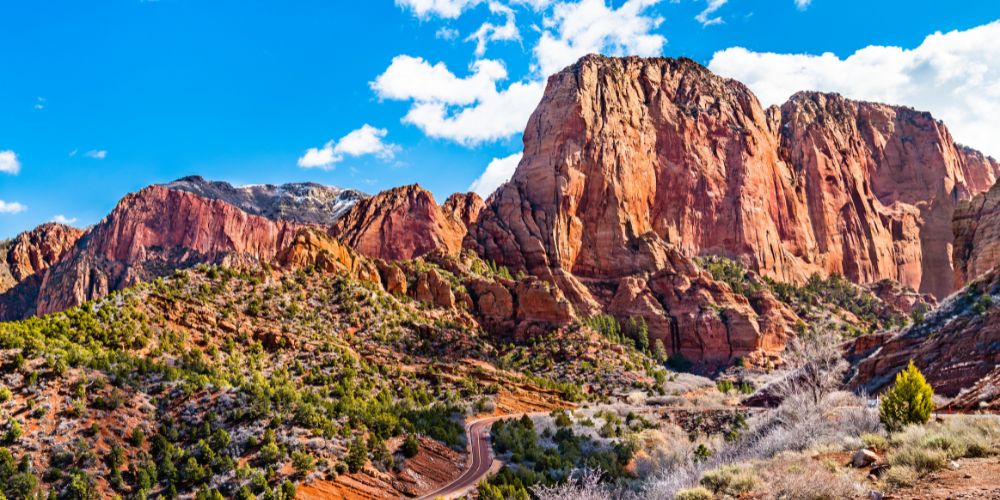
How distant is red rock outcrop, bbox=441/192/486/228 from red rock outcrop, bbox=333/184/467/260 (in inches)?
141

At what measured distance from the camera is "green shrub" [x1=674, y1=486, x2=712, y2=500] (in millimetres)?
17734

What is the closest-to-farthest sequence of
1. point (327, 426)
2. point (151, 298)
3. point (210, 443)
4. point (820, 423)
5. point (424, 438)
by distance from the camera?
point (820, 423) < point (210, 443) < point (327, 426) < point (424, 438) < point (151, 298)

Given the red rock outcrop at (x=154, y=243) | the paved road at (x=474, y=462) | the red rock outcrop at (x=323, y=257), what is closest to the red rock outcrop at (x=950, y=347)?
the paved road at (x=474, y=462)

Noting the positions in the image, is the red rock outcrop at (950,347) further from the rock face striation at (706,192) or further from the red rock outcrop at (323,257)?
the red rock outcrop at (323,257)

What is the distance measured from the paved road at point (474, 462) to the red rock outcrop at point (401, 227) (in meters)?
56.1

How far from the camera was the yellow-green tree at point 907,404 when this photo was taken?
22.5 meters

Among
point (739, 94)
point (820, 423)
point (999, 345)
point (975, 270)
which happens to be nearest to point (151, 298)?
point (820, 423)

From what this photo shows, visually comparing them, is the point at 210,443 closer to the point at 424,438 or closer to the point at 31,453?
the point at 31,453

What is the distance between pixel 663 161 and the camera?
118 meters

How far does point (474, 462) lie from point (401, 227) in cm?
7255

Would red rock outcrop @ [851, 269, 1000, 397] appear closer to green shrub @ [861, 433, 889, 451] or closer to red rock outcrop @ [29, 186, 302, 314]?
green shrub @ [861, 433, 889, 451]

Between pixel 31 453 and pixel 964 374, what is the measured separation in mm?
47226

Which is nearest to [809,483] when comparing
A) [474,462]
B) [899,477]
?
[899,477]

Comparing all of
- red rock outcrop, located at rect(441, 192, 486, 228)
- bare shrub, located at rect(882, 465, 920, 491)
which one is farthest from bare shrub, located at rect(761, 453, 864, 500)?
red rock outcrop, located at rect(441, 192, 486, 228)
